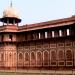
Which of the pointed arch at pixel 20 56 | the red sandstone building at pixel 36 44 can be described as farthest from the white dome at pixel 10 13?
the pointed arch at pixel 20 56

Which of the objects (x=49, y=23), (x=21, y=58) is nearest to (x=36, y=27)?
(x=49, y=23)

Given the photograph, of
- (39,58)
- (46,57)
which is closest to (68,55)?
(46,57)

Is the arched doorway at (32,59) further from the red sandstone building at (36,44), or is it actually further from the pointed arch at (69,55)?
the pointed arch at (69,55)

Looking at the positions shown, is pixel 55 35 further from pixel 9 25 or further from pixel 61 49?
pixel 9 25

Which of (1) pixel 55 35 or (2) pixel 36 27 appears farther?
(2) pixel 36 27

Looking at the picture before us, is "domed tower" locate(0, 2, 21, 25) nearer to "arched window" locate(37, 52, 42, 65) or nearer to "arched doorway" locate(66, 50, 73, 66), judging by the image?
"arched window" locate(37, 52, 42, 65)

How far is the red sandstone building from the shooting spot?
33.3m

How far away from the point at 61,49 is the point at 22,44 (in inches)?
319

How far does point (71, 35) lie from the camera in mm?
32500

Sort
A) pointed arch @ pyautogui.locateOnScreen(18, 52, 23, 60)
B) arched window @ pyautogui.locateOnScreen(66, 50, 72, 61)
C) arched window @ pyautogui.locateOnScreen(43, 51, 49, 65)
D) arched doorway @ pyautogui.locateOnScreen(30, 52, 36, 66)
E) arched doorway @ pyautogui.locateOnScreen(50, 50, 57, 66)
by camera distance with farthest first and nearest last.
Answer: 1. pointed arch @ pyautogui.locateOnScreen(18, 52, 23, 60)
2. arched doorway @ pyautogui.locateOnScreen(30, 52, 36, 66)
3. arched window @ pyautogui.locateOnScreen(43, 51, 49, 65)
4. arched doorway @ pyautogui.locateOnScreen(50, 50, 57, 66)
5. arched window @ pyautogui.locateOnScreen(66, 50, 72, 61)

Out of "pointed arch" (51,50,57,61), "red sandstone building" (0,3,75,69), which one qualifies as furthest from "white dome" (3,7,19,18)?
"pointed arch" (51,50,57,61)

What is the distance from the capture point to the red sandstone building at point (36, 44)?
33312 mm

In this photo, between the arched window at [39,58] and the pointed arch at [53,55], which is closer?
the pointed arch at [53,55]

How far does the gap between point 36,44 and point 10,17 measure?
314 inches
